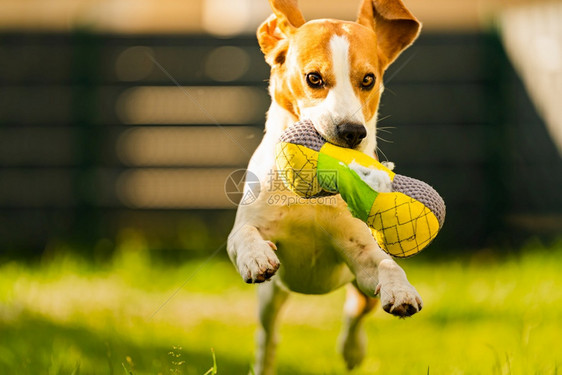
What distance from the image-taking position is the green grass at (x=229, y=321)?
3.03 m

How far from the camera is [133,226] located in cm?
621

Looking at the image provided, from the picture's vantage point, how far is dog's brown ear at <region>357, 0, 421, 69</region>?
9.44ft

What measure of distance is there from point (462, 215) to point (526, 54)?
150 centimetres

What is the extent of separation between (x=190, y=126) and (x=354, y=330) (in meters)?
3.51

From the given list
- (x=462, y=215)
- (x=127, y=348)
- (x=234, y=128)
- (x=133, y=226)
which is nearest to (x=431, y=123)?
(x=462, y=215)

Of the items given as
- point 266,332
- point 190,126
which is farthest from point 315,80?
point 190,126

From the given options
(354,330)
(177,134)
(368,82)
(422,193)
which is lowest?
(177,134)

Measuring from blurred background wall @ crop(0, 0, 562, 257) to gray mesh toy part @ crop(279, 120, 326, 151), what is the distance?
3.84 meters

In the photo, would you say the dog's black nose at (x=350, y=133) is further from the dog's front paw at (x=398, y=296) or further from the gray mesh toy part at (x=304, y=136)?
the dog's front paw at (x=398, y=296)

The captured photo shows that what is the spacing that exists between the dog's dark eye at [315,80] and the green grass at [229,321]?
1.00 meters

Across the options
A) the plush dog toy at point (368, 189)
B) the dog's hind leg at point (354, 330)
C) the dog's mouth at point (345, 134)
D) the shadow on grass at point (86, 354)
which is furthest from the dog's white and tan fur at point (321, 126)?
the shadow on grass at point (86, 354)

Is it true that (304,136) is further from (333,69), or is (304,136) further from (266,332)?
(266,332)

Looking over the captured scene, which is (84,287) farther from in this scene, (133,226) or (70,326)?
(133,226)

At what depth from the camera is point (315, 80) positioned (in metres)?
2.54
